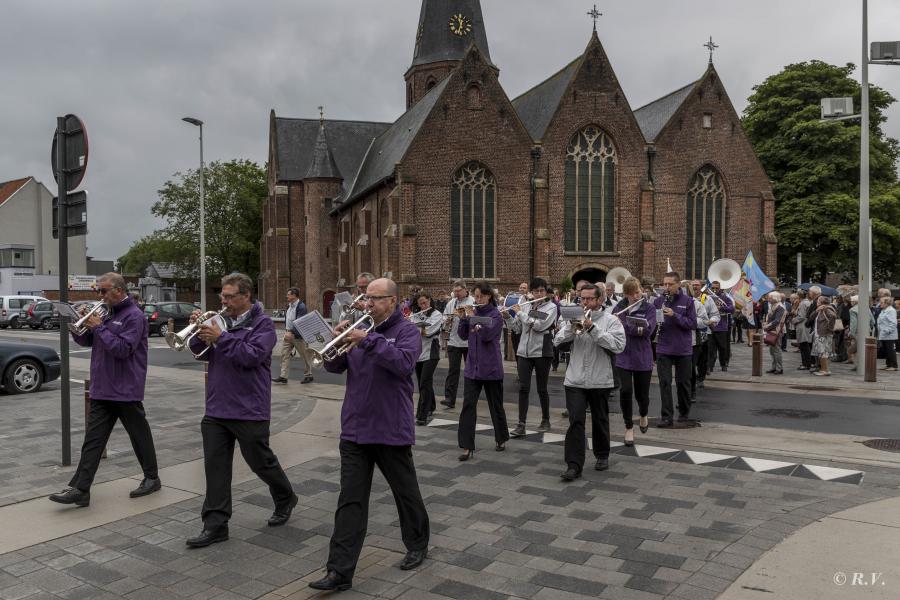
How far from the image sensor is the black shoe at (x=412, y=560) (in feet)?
14.3

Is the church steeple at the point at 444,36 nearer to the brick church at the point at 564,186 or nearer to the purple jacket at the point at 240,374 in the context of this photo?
the brick church at the point at 564,186

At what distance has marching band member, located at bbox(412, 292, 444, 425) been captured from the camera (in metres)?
9.27

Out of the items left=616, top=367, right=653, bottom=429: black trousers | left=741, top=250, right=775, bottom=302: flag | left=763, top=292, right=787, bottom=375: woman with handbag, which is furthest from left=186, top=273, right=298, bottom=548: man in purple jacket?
left=741, top=250, right=775, bottom=302: flag

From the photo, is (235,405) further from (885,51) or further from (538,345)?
(885,51)

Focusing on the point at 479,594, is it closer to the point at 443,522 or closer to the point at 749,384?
the point at 443,522

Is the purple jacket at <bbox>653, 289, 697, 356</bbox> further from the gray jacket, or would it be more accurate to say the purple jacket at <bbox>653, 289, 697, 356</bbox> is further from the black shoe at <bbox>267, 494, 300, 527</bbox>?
the black shoe at <bbox>267, 494, 300, 527</bbox>

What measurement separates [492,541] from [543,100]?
1311 inches

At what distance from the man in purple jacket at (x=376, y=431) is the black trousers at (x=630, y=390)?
14.6ft

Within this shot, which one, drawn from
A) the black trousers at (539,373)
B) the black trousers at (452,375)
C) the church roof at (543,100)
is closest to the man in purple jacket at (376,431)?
the black trousers at (539,373)

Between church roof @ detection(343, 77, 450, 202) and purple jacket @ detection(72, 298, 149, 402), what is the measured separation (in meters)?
25.7

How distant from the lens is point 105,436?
19.1ft

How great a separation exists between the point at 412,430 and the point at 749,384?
1102cm

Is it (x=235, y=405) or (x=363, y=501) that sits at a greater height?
(x=235, y=405)

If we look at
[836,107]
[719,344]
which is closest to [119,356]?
[719,344]
